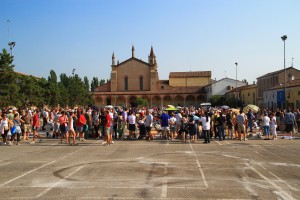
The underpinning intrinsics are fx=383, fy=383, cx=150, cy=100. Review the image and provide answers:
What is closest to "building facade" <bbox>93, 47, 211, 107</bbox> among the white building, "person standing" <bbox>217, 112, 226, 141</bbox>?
the white building

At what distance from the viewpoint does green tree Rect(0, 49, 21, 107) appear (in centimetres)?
4183

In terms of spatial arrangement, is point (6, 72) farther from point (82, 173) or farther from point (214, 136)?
point (82, 173)

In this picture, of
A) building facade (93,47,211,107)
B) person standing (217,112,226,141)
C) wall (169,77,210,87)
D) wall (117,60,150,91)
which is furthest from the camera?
wall (169,77,210,87)

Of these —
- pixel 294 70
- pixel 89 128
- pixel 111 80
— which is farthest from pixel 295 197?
pixel 111 80

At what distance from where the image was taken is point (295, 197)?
24.7ft

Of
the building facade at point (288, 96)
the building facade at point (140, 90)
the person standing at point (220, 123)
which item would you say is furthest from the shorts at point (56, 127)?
the building facade at point (140, 90)

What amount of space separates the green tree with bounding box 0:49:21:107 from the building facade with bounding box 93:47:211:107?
5263cm

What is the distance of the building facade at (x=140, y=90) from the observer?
95.0 metres

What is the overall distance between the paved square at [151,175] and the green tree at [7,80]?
28700 millimetres

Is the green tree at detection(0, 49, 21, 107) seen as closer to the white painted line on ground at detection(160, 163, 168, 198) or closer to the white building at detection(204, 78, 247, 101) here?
the white painted line on ground at detection(160, 163, 168, 198)

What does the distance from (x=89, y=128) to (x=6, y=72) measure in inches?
918

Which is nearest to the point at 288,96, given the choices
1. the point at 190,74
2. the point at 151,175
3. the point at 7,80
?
the point at 7,80

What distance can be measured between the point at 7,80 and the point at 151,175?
119 ft

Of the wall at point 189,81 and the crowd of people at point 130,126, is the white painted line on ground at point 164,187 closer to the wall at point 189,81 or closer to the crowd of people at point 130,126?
the crowd of people at point 130,126
